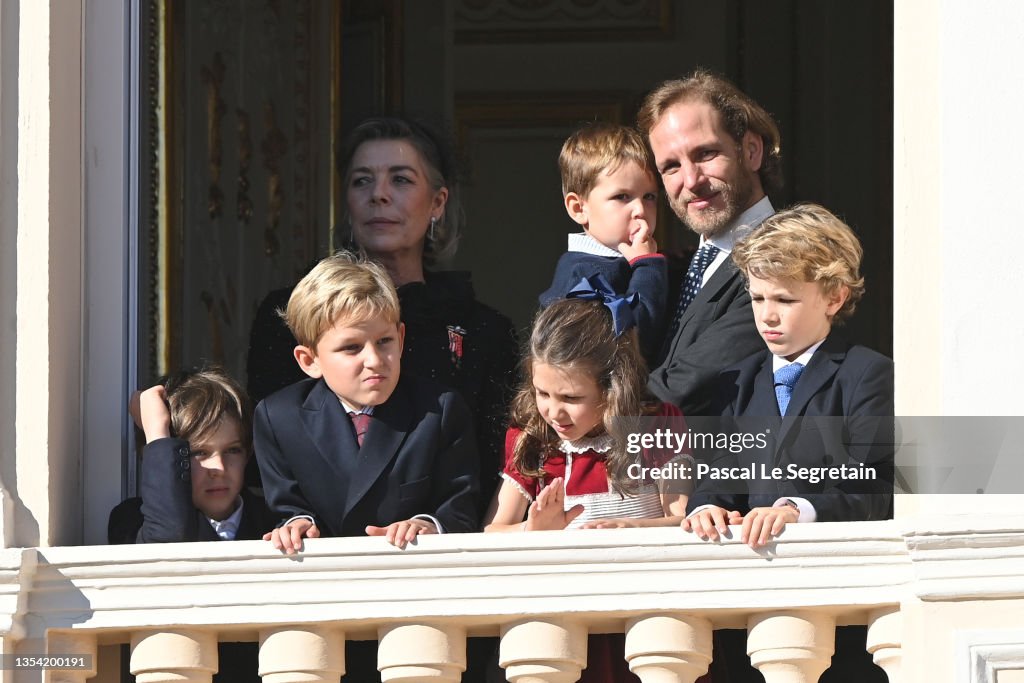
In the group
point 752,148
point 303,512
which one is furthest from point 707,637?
point 752,148

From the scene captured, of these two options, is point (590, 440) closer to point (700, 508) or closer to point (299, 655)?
point (700, 508)

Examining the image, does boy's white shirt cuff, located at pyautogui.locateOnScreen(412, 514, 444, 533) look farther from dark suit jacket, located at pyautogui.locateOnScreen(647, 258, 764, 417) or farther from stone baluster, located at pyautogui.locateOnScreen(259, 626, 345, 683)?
dark suit jacket, located at pyautogui.locateOnScreen(647, 258, 764, 417)

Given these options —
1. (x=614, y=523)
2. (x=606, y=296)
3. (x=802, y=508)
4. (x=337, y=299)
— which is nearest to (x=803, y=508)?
(x=802, y=508)

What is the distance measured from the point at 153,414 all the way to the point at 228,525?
27 centimetres

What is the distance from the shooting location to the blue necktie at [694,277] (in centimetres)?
464

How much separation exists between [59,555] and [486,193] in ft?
11.8

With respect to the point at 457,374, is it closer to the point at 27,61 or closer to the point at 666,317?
the point at 666,317

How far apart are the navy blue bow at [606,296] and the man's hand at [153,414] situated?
0.78 m

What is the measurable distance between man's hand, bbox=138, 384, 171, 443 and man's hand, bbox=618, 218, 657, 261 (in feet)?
3.00

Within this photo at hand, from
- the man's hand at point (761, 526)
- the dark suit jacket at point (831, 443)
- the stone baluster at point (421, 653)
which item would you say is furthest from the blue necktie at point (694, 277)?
the stone baluster at point (421, 653)

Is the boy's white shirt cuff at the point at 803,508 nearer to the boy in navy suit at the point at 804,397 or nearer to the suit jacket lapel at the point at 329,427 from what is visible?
the boy in navy suit at the point at 804,397

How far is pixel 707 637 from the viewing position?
419 centimetres

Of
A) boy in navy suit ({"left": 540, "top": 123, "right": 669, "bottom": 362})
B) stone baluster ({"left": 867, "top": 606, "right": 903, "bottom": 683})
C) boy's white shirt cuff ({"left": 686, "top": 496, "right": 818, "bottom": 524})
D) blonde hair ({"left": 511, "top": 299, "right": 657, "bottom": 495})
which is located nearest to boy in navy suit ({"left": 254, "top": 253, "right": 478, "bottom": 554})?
blonde hair ({"left": 511, "top": 299, "right": 657, "bottom": 495})

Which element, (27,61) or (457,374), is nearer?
(27,61)
